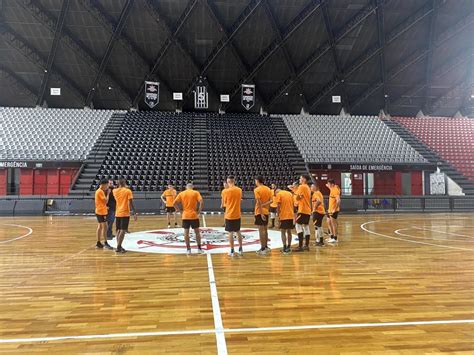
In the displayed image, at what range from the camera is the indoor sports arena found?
396 cm

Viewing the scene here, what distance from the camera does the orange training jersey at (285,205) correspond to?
799 cm

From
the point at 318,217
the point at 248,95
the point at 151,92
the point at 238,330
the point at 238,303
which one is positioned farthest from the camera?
the point at 248,95

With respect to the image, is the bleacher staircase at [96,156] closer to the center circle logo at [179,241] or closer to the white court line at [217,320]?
the center circle logo at [179,241]

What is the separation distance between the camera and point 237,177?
79.2ft

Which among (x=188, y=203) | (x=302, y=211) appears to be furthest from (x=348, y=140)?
(x=188, y=203)

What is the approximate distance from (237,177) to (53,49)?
17.1m

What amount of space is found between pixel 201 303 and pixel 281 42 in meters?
25.0

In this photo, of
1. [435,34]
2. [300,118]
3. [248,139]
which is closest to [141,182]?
[248,139]

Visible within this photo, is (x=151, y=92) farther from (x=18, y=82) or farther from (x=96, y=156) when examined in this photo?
(x=18, y=82)

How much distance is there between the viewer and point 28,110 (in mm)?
29641

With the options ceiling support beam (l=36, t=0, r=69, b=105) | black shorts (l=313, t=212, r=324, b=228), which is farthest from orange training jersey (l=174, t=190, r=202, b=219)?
ceiling support beam (l=36, t=0, r=69, b=105)

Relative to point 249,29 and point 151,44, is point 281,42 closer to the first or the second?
point 249,29

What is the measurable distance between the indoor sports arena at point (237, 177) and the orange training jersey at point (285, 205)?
3cm

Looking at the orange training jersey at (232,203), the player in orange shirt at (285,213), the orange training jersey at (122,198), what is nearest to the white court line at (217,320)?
the orange training jersey at (232,203)
